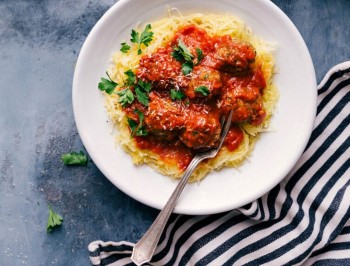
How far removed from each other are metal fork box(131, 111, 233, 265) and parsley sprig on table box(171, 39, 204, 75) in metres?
0.48

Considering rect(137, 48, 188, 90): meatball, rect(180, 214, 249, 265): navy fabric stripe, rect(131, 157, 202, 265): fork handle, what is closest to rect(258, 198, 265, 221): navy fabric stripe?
rect(180, 214, 249, 265): navy fabric stripe

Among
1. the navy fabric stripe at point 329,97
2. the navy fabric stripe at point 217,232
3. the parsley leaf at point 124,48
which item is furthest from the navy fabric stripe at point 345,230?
the parsley leaf at point 124,48

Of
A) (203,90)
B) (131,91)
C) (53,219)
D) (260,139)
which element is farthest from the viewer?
(53,219)

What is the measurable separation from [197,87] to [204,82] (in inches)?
2.5

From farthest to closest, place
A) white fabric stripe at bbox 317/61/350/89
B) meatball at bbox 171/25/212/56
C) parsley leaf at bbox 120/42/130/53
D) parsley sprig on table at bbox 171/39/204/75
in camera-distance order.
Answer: white fabric stripe at bbox 317/61/350/89, parsley leaf at bbox 120/42/130/53, meatball at bbox 171/25/212/56, parsley sprig on table at bbox 171/39/204/75

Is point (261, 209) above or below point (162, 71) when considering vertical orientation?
below

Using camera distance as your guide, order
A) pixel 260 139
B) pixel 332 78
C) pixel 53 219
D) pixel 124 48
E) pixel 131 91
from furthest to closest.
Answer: pixel 53 219
pixel 332 78
pixel 260 139
pixel 124 48
pixel 131 91

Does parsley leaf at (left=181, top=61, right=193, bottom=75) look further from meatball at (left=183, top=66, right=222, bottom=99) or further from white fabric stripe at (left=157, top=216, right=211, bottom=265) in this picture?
white fabric stripe at (left=157, top=216, right=211, bottom=265)

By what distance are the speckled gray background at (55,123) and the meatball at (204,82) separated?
1175 mm

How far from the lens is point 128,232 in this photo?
16.3ft

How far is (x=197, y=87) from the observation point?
4223 mm

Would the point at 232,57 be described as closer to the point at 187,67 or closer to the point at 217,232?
the point at 187,67

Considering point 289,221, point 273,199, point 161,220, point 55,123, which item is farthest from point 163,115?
point 289,221

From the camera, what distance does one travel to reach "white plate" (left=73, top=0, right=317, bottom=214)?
448cm
